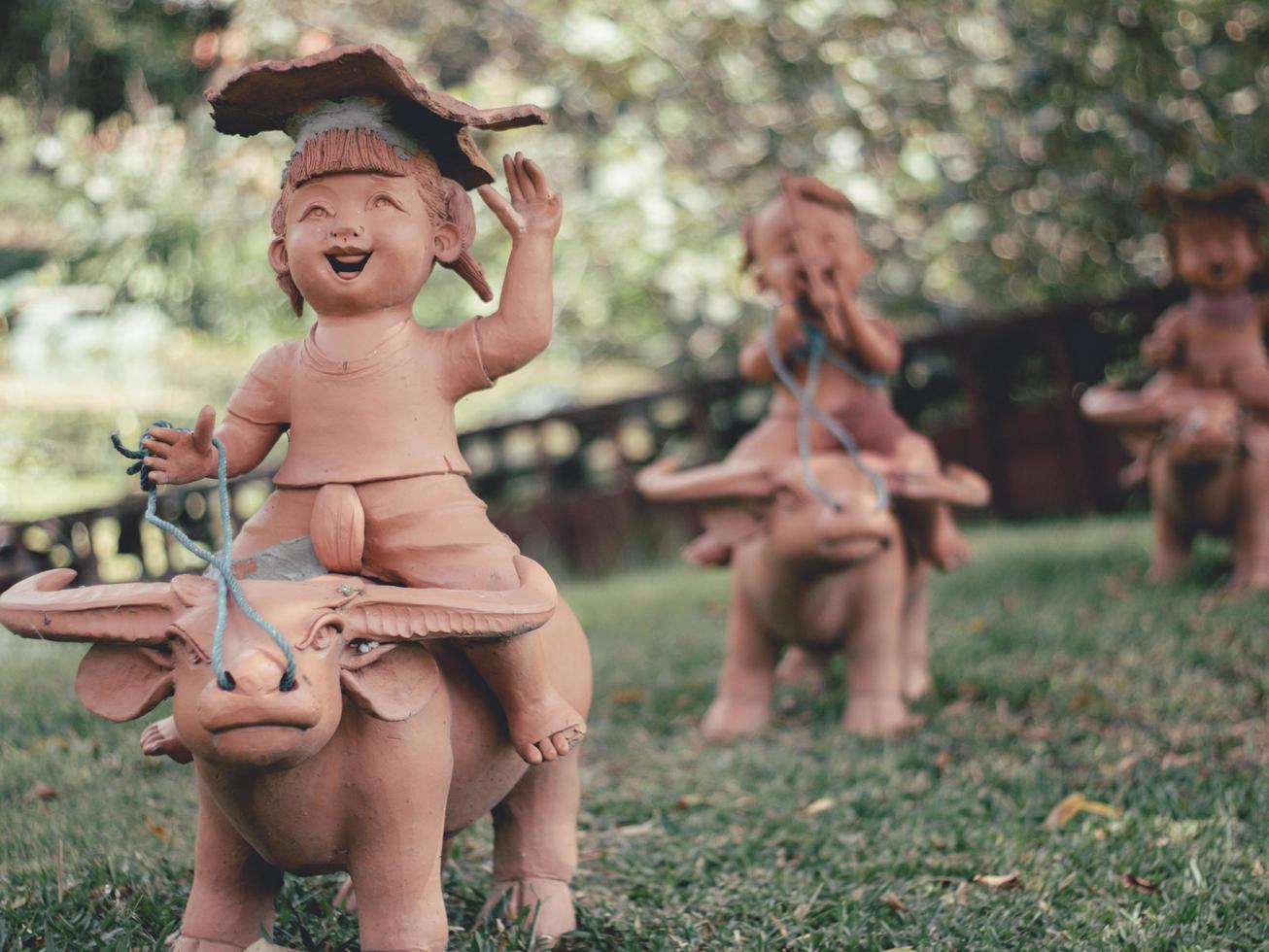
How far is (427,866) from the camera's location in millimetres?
2275

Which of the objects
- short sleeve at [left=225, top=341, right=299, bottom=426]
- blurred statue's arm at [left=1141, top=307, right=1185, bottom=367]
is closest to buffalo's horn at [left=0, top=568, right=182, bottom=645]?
short sleeve at [left=225, top=341, right=299, bottom=426]

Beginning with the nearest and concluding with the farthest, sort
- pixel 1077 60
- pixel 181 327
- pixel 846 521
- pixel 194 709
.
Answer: pixel 194 709, pixel 846 521, pixel 1077 60, pixel 181 327

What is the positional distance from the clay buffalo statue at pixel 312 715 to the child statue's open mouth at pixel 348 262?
22.9 inches

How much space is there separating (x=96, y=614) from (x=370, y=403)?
0.62 meters

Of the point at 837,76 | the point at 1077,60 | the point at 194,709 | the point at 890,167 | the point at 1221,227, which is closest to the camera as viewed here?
the point at 194,709

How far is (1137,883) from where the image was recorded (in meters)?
2.80

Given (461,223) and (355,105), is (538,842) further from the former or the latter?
(355,105)

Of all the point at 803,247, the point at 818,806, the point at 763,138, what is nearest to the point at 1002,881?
the point at 818,806

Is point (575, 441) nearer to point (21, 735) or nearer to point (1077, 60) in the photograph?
point (1077, 60)

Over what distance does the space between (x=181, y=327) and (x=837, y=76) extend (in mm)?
6020

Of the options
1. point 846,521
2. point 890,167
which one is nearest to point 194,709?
point 846,521

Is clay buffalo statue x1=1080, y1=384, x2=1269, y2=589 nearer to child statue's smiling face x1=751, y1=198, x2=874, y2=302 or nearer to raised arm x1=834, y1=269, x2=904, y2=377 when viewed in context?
raised arm x1=834, y1=269, x2=904, y2=377

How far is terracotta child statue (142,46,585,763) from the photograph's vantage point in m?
2.39

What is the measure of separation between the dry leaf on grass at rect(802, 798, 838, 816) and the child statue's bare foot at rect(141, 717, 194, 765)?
1650 mm
